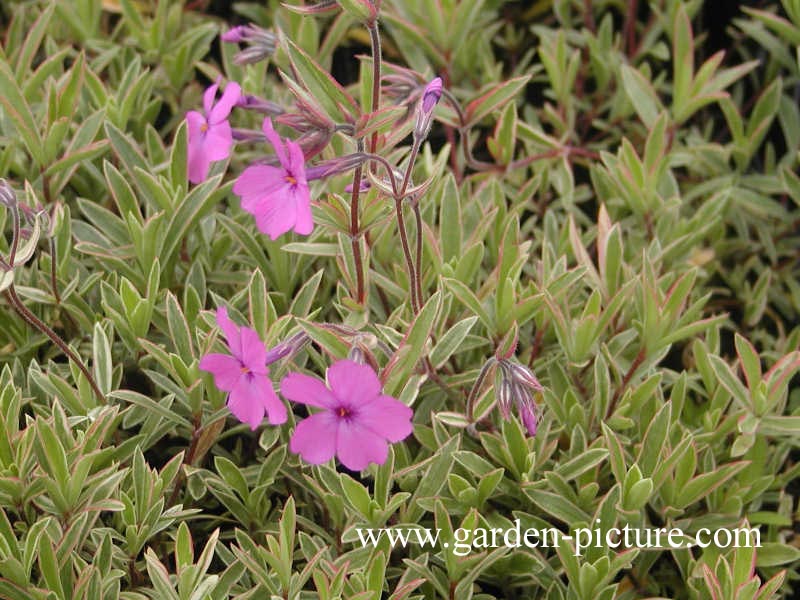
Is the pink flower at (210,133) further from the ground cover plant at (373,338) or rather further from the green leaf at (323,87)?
the green leaf at (323,87)

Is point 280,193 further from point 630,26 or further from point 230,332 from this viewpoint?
point 630,26

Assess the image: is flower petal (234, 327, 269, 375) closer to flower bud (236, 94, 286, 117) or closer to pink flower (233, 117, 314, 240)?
pink flower (233, 117, 314, 240)

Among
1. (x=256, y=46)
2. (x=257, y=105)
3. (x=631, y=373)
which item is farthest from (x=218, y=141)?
(x=631, y=373)

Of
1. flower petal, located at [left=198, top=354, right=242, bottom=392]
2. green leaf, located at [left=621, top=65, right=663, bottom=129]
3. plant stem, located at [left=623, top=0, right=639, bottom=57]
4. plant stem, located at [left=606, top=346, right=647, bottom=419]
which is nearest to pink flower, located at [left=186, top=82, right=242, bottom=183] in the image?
flower petal, located at [left=198, top=354, right=242, bottom=392]

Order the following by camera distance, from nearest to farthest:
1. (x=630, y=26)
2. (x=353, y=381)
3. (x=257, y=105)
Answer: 1. (x=353, y=381)
2. (x=257, y=105)
3. (x=630, y=26)

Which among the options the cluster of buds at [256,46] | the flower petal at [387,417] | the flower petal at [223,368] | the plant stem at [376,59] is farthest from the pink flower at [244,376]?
the cluster of buds at [256,46]
